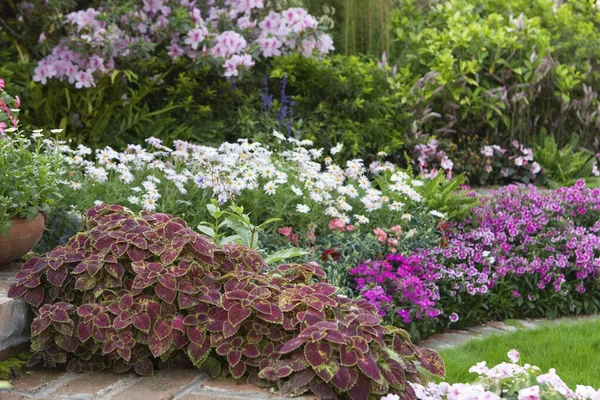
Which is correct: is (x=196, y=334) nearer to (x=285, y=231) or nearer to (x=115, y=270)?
(x=115, y=270)

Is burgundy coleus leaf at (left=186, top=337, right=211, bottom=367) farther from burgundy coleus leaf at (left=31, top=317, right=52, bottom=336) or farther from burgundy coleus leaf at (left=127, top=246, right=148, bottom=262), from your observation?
burgundy coleus leaf at (left=31, top=317, right=52, bottom=336)

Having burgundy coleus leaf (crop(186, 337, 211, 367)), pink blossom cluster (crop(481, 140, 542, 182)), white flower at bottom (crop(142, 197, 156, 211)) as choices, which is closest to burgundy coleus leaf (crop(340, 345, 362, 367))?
burgundy coleus leaf (crop(186, 337, 211, 367))

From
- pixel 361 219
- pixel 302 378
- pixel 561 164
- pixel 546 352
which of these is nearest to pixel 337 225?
pixel 361 219

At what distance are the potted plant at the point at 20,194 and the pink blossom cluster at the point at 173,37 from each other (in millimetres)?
2424

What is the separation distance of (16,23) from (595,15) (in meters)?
6.76

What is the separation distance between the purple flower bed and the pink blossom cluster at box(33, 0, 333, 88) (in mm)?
2008

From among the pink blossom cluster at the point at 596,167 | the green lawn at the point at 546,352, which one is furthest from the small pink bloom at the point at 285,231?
the pink blossom cluster at the point at 596,167

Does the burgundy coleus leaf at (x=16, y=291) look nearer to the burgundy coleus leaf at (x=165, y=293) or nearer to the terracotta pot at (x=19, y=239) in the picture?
the terracotta pot at (x=19, y=239)

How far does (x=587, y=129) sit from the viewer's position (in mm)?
8172

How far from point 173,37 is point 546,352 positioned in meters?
3.67

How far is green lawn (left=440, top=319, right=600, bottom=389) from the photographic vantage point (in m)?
3.59

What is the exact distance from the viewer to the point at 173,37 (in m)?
6.12

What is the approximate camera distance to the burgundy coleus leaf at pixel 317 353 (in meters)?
2.55

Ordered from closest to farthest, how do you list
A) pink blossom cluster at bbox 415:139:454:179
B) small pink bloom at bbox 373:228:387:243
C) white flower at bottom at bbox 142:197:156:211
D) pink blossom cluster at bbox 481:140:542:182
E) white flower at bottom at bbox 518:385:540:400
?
white flower at bottom at bbox 518:385:540:400 → white flower at bottom at bbox 142:197:156:211 → small pink bloom at bbox 373:228:387:243 → pink blossom cluster at bbox 415:139:454:179 → pink blossom cluster at bbox 481:140:542:182
